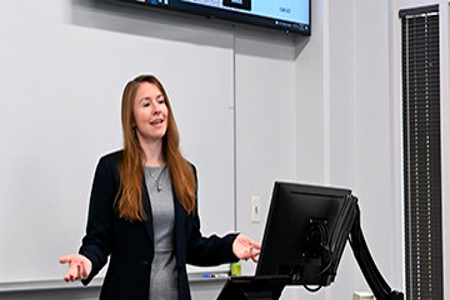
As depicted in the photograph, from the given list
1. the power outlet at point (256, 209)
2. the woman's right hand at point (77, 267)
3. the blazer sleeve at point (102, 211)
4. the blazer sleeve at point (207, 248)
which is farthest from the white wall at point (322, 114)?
the woman's right hand at point (77, 267)

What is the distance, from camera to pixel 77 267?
2357 mm

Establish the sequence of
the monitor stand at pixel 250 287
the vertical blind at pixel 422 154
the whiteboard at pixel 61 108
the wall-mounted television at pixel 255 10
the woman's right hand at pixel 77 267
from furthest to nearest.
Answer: the vertical blind at pixel 422 154
the wall-mounted television at pixel 255 10
the whiteboard at pixel 61 108
the woman's right hand at pixel 77 267
the monitor stand at pixel 250 287

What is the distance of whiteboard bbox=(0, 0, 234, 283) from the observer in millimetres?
2850

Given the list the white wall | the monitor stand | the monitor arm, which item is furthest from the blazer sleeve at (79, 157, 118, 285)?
the white wall

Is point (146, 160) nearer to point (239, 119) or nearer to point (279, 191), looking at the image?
point (279, 191)

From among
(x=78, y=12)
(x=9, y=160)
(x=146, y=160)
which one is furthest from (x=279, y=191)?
(x=78, y=12)

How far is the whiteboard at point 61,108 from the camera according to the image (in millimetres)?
2850

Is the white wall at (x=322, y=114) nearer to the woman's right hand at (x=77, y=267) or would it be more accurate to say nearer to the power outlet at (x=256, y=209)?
the power outlet at (x=256, y=209)

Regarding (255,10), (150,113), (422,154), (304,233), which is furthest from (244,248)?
(422,154)

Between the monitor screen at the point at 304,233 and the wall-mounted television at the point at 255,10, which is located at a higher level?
the wall-mounted television at the point at 255,10

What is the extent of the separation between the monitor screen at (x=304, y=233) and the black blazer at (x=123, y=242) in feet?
1.34

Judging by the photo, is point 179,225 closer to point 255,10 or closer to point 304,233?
point 304,233

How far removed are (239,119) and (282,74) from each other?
1.40 feet

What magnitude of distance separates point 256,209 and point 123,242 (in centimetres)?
124
